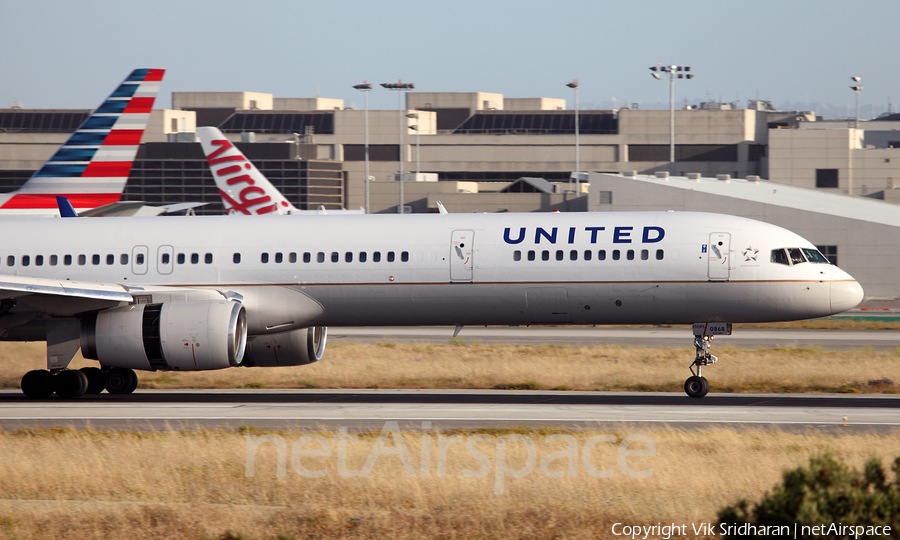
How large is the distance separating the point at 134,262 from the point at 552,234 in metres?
11.5

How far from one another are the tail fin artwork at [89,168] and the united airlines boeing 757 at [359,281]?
226 inches

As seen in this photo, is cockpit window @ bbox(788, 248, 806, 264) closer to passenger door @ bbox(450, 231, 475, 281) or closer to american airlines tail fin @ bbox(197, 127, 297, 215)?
passenger door @ bbox(450, 231, 475, 281)

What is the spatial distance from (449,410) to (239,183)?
1293 inches

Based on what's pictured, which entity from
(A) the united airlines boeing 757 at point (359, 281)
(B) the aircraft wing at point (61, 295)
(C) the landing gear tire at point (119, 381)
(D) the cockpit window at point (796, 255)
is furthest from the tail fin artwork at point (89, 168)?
(D) the cockpit window at point (796, 255)

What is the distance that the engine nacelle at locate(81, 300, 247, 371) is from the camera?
77.8 feet

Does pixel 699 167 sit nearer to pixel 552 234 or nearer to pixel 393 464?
pixel 552 234

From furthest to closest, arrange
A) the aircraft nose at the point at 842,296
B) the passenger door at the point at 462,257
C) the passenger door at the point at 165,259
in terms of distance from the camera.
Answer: the passenger door at the point at 165,259 < the passenger door at the point at 462,257 < the aircraft nose at the point at 842,296

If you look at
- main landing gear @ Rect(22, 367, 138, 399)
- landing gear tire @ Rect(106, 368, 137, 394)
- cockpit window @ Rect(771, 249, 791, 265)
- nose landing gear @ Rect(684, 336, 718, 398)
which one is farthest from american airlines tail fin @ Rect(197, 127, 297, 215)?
cockpit window @ Rect(771, 249, 791, 265)

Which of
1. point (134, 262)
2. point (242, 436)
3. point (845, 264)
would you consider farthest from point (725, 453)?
point (845, 264)

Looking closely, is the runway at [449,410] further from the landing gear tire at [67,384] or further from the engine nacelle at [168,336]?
the engine nacelle at [168,336]

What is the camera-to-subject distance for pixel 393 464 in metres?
15.5

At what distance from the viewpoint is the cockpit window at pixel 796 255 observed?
80.3 ft

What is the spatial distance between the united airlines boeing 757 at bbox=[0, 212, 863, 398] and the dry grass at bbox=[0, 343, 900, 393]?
10.3 feet

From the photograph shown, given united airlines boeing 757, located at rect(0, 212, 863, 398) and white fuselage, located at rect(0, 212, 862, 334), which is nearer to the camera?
united airlines boeing 757, located at rect(0, 212, 863, 398)
